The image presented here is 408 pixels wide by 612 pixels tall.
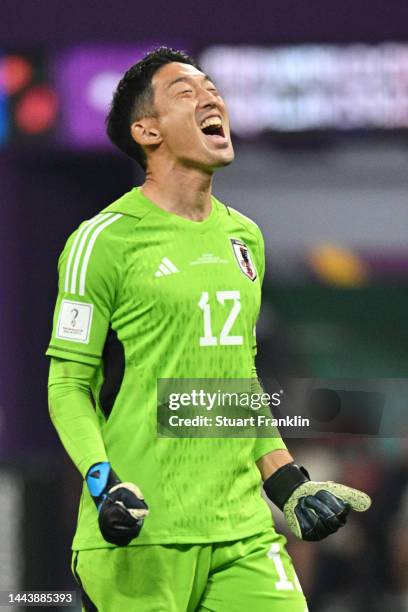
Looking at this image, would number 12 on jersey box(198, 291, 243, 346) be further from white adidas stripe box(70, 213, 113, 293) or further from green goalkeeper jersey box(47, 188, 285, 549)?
white adidas stripe box(70, 213, 113, 293)

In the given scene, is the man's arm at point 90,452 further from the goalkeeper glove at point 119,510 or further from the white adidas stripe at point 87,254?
the white adidas stripe at point 87,254

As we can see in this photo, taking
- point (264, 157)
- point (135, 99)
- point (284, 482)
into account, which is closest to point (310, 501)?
point (284, 482)

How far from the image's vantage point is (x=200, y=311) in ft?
11.7

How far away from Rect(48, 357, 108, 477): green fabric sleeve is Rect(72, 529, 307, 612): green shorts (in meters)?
0.26

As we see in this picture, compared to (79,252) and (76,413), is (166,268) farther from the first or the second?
(76,413)

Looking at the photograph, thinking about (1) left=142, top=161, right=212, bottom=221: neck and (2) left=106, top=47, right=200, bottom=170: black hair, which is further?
(2) left=106, top=47, right=200, bottom=170: black hair

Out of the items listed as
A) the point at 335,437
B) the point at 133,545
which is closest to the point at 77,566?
the point at 133,545

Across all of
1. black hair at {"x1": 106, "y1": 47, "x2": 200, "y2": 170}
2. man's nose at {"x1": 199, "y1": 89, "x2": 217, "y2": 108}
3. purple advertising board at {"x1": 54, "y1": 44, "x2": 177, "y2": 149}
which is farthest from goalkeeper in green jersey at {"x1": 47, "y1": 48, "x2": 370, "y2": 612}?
purple advertising board at {"x1": 54, "y1": 44, "x2": 177, "y2": 149}

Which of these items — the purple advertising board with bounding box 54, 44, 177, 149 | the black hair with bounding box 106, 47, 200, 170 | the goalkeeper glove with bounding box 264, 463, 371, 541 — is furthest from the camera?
the purple advertising board with bounding box 54, 44, 177, 149

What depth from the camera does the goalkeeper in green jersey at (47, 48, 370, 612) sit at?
136 inches

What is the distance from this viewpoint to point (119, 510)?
10.6ft

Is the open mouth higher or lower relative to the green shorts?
higher

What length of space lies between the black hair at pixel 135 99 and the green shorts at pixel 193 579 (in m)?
1.08

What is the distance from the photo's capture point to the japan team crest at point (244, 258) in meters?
3.74
